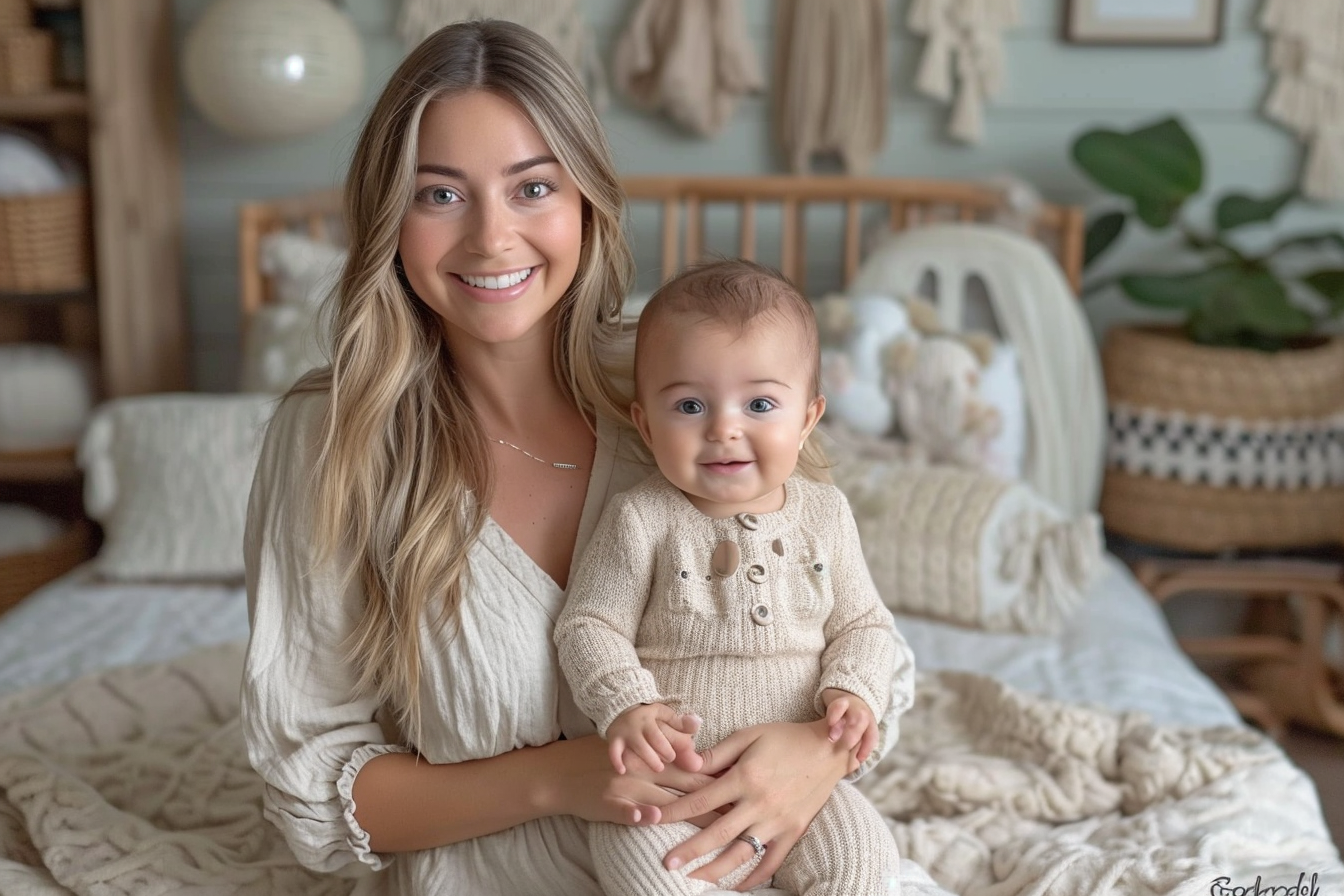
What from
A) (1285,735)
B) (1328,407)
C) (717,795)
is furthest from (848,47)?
(717,795)

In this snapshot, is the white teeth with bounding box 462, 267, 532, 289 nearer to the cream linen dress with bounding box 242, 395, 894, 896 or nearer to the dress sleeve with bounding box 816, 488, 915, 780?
the cream linen dress with bounding box 242, 395, 894, 896

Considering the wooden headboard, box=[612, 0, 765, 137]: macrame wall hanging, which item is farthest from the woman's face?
box=[612, 0, 765, 137]: macrame wall hanging

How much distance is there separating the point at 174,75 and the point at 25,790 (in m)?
2.16

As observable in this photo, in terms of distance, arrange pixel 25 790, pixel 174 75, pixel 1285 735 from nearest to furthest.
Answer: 1. pixel 25 790
2. pixel 1285 735
3. pixel 174 75

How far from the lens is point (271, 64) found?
269 cm

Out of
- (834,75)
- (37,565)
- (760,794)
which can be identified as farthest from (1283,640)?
(37,565)

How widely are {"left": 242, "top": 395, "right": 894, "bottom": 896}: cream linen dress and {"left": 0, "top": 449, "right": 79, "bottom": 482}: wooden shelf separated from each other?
78.2 inches

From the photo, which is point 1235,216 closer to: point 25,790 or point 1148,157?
point 1148,157

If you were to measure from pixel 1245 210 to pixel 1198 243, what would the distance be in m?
0.11

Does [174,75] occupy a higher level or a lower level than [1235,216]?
higher

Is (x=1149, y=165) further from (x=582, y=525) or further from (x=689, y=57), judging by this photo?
(x=582, y=525)

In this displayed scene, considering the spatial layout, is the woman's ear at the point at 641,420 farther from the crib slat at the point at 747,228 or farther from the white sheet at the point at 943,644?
the crib slat at the point at 747,228

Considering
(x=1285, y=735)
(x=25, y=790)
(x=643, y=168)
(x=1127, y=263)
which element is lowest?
(x=1285, y=735)

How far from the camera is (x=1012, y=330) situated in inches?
105
